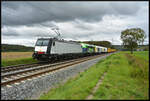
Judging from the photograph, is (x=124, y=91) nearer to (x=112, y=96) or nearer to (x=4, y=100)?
(x=112, y=96)

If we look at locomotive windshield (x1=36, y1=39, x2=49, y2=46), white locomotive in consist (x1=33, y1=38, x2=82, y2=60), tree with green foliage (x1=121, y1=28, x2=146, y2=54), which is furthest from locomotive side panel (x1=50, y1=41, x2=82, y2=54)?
tree with green foliage (x1=121, y1=28, x2=146, y2=54)

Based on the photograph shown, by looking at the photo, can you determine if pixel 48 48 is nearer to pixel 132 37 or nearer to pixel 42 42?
pixel 42 42

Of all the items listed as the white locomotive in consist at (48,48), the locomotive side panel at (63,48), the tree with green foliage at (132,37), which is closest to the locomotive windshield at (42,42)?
the white locomotive in consist at (48,48)

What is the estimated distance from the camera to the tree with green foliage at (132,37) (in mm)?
36366

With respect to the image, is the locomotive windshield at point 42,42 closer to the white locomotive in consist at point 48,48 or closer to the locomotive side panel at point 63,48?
the white locomotive in consist at point 48,48

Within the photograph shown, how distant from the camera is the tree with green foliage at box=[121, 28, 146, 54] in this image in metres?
36.4

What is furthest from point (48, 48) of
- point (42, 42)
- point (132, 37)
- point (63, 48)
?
point (132, 37)

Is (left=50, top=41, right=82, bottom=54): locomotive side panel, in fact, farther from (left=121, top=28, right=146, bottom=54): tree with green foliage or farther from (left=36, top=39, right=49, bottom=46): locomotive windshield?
(left=121, top=28, right=146, bottom=54): tree with green foliage

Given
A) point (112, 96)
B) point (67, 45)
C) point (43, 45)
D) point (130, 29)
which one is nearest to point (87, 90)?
point (112, 96)

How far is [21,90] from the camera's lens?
702 centimetres

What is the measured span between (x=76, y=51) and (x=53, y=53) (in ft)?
34.4

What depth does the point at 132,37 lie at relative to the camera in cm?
3709

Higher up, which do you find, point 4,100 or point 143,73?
point 143,73

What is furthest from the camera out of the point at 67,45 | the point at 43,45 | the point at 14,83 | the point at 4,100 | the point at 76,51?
the point at 76,51
